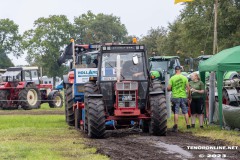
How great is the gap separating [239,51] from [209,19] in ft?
102

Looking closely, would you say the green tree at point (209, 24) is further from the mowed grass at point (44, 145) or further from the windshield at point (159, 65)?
the mowed grass at point (44, 145)

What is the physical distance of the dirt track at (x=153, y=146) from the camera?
12539 mm

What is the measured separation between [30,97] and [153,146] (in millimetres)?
23385

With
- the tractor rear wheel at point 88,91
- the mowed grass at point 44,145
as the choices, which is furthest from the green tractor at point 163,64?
the tractor rear wheel at point 88,91

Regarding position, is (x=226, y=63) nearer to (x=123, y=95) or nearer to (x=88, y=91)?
(x=123, y=95)

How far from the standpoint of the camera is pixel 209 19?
49781 millimetres

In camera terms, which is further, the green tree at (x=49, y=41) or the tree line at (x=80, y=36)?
the green tree at (x=49, y=41)

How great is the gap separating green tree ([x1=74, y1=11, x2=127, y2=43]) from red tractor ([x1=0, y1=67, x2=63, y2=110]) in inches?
2556

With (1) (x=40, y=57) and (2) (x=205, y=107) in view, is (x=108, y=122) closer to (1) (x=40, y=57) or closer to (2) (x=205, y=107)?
(2) (x=205, y=107)

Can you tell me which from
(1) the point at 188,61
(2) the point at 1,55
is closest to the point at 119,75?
(1) the point at 188,61

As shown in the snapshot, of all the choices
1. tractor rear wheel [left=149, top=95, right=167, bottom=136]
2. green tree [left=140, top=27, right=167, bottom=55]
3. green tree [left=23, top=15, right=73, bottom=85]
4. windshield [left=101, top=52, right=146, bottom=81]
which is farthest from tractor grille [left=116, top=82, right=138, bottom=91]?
green tree [left=23, top=15, right=73, bottom=85]

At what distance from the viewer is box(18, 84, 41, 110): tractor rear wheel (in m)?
35.9

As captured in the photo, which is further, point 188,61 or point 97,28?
point 97,28

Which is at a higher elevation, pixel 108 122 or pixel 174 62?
pixel 174 62
